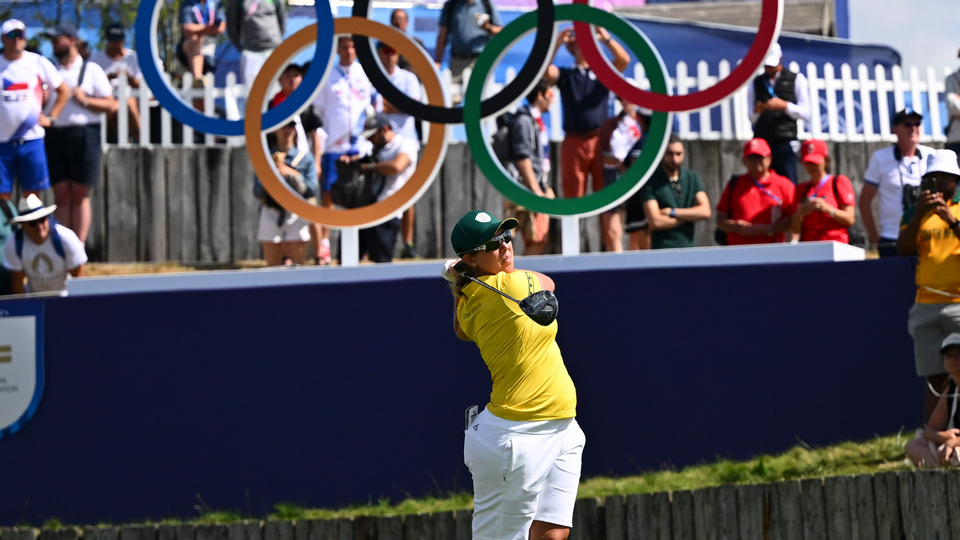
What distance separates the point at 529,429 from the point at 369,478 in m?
2.69

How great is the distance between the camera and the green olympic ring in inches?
285

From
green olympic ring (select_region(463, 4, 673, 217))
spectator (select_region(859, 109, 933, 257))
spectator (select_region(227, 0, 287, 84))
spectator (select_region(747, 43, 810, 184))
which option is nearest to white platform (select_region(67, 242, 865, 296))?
green olympic ring (select_region(463, 4, 673, 217))

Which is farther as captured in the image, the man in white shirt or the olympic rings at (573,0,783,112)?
the man in white shirt

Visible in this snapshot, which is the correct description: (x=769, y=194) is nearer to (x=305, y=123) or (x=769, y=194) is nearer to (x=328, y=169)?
(x=328, y=169)

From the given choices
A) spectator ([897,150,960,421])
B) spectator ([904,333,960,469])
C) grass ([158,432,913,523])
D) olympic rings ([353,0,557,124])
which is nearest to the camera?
spectator ([904,333,960,469])

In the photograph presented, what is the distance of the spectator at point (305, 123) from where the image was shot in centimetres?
871

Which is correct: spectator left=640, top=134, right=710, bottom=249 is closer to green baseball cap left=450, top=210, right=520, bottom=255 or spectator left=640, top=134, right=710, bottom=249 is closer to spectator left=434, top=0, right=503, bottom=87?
spectator left=434, top=0, right=503, bottom=87

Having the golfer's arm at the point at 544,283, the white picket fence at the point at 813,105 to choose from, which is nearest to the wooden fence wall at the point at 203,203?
the white picket fence at the point at 813,105

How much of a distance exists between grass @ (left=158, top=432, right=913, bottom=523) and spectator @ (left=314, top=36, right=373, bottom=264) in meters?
2.91

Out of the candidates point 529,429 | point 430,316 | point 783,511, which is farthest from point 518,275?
point 430,316

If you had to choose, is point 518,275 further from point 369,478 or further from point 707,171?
point 707,171

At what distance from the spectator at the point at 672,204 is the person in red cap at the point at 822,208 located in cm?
→ 65

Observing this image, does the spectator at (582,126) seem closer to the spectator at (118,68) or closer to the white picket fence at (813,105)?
the white picket fence at (813,105)

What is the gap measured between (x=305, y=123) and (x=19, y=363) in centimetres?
325
